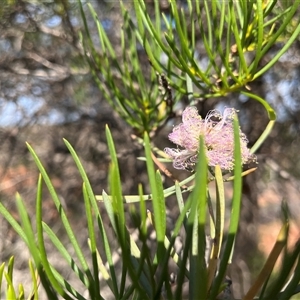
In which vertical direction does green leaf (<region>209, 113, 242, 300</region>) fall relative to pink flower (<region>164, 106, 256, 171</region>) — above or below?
above

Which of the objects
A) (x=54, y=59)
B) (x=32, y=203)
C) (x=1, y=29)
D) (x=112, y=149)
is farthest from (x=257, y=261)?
(x=112, y=149)

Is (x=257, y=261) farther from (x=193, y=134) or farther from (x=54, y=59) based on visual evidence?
(x=193, y=134)

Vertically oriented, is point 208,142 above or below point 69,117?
above

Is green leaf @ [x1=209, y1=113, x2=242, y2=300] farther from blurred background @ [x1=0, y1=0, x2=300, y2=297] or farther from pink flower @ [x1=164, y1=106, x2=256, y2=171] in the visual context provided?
blurred background @ [x1=0, y1=0, x2=300, y2=297]

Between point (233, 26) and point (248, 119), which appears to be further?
point (248, 119)

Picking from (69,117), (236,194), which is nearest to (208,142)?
(236,194)

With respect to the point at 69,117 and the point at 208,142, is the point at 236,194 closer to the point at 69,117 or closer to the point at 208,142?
the point at 208,142

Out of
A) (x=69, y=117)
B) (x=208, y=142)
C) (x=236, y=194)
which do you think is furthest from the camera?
(x=69, y=117)

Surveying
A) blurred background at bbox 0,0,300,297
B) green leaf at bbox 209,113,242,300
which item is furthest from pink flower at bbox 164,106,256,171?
blurred background at bbox 0,0,300,297

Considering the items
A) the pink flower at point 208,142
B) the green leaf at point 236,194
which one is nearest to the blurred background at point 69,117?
the pink flower at point 208,142
